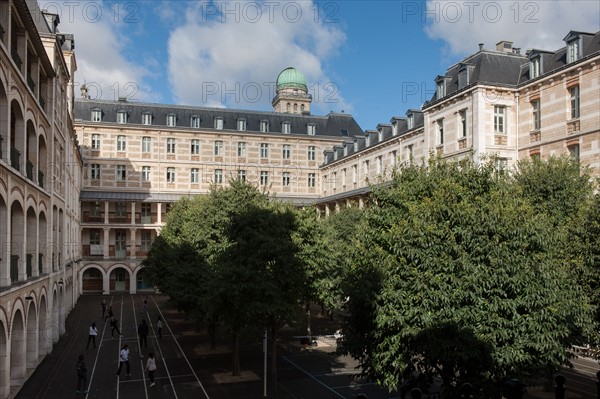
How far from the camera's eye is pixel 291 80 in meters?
104

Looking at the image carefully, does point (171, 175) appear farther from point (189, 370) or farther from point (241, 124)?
point (189, 370)

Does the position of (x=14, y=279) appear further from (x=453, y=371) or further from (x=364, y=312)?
(x=453, y=371)

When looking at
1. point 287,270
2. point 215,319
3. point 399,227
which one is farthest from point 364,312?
point 215,319

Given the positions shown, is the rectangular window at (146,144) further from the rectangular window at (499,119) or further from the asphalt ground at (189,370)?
the rectangular window at (499,119)

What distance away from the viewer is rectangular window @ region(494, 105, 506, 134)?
117ft

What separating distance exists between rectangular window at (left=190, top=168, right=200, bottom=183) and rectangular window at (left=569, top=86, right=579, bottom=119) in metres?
48.8

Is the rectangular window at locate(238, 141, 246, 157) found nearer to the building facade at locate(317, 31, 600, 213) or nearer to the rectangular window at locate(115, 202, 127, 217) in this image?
the rectangular window at locate(115, 202, 127, 217)

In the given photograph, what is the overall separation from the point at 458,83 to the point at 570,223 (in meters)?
21.8

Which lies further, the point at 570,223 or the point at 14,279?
the point at 14,279

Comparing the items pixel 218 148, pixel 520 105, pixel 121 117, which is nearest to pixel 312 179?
pixel 218 148

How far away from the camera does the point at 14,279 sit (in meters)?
22.0

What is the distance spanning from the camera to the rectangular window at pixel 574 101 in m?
31.7

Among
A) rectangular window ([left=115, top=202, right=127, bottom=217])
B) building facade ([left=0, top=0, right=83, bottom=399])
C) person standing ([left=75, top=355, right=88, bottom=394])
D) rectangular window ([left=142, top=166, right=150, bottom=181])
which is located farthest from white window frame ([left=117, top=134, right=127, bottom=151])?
person standing ([left=75, top=355, right=88, bottom=394])

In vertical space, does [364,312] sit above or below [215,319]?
above
